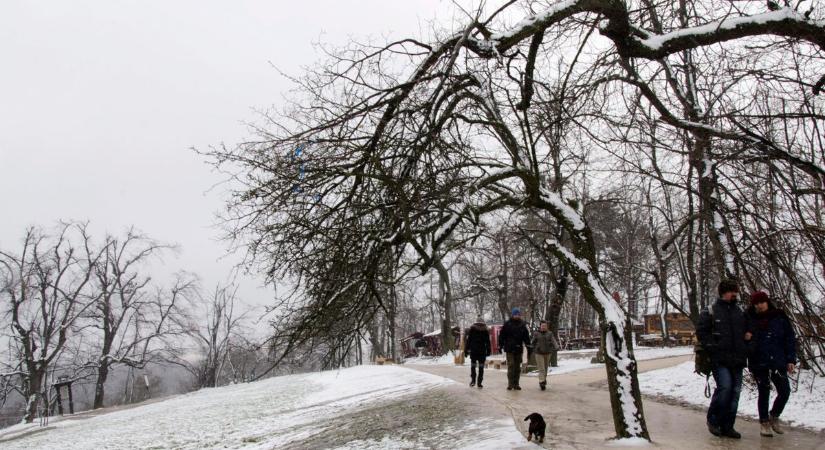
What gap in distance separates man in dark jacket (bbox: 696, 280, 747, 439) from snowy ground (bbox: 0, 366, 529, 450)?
2.34m

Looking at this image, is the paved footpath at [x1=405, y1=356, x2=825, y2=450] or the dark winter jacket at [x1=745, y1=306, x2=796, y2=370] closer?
the paved footpath at [x1=405, y1=356, x2=825, y2=450]

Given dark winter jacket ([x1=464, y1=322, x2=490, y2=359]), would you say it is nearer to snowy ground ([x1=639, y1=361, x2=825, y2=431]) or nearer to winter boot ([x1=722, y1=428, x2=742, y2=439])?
snowy ground ([x1=639, y1=361, x2=825, y2=431])

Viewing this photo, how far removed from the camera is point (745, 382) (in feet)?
31.8

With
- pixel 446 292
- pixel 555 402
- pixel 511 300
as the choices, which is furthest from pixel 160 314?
pixel 555 402

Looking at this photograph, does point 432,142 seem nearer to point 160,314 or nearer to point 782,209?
point 782,209

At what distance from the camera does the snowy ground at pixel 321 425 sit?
848 cm

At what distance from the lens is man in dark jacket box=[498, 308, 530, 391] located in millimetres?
12156

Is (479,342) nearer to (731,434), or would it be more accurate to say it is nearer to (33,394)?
(731,434)

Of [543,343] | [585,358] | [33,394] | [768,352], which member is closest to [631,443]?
[768,352]

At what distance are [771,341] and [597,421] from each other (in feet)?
8.62

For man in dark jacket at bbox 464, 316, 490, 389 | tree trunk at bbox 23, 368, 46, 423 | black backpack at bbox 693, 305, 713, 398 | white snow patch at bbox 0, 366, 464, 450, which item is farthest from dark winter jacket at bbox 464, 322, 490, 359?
tree trunk at bbox 23, 368, 46, 423

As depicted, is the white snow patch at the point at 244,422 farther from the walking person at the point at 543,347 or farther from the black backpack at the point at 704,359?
the black backpack at the point at 704,359

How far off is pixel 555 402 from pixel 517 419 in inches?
88.2

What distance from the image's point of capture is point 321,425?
12148 mm
